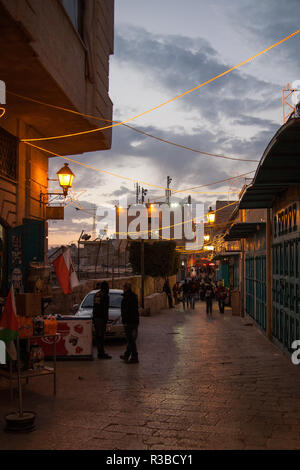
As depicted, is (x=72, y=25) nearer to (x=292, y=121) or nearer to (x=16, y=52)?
(x=16, y=52)

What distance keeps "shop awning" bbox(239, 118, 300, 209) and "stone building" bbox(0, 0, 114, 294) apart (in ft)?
13.9

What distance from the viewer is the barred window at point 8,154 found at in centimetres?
1070

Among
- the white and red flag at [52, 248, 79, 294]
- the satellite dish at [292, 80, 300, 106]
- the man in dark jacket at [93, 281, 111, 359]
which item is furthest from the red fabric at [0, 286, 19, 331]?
the satellite dish at [292, 80, 300, 106]

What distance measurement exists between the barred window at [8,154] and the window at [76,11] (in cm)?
302

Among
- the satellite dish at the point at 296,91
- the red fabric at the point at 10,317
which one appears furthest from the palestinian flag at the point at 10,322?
the satellite dish at the point at 296,91

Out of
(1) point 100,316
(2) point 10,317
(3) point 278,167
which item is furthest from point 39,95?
(1) point 100,316

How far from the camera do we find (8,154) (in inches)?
433

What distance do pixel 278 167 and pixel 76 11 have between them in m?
6.39

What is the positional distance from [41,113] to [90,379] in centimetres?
591

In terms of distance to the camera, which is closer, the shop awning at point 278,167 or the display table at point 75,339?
the shop awning at point 278,167

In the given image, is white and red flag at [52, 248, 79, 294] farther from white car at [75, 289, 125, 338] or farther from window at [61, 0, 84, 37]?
window at [61, 0, 84, 37]

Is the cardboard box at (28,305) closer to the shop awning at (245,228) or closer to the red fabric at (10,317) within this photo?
the red fabric at (10,317)

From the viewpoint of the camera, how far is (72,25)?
10.7 m

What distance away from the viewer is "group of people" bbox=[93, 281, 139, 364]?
11.6 meters
